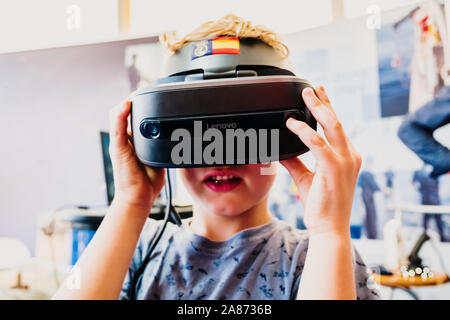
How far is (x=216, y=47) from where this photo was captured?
0.32 m

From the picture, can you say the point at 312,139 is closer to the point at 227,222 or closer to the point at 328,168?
the point at 328,168

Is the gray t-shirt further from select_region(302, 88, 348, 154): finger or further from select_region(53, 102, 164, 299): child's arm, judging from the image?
select_region(302, 88, 348, 154): finger

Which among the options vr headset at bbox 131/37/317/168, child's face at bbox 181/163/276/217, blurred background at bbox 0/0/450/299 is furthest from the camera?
blurred background at bbox 0/0/450/299

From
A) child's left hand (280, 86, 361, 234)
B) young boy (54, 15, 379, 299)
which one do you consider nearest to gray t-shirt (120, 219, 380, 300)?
young boy (54, 15, 379, 299)

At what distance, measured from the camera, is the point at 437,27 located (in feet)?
1.61

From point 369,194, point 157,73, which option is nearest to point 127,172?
point 157,73

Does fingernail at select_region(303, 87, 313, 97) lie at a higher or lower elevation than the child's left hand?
higher

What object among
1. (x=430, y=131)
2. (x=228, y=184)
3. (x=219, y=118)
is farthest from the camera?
(x=430, y=131)

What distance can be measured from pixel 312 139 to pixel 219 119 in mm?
87

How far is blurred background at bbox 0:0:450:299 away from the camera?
0.49 metres

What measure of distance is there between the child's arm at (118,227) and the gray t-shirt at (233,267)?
78mm

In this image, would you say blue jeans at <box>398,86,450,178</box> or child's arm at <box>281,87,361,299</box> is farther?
blue jeans at <box>398,86,450,178</box>

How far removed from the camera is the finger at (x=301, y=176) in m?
0.34

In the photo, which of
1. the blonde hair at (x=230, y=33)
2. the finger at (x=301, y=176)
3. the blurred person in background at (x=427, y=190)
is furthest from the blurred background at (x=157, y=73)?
the finger at (x=301, y=176)
